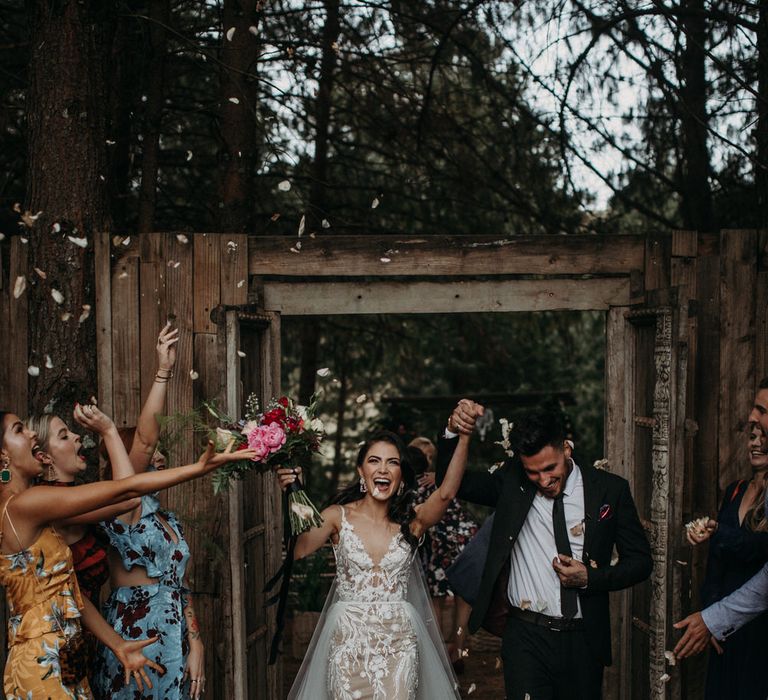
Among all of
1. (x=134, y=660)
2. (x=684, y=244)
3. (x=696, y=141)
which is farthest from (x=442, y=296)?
(x=696, y=141)

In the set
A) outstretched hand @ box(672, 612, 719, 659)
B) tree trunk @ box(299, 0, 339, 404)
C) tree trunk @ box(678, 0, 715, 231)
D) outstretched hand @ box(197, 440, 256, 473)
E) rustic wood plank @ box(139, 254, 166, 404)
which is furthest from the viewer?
tree trunk @ box(299, 0, 339, 404)

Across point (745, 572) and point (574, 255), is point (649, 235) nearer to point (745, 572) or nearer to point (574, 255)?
point (574, 255)

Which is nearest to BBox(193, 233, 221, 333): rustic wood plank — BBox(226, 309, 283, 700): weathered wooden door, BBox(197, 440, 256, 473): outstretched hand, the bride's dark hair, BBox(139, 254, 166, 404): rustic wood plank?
BBox(139, 254, 166, 404): rustic wood plank

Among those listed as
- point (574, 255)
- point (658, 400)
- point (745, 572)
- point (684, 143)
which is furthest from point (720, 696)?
point (684, 143)

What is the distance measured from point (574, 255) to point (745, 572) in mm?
2326

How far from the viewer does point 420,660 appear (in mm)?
4887

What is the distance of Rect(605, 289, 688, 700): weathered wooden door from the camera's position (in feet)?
17.1

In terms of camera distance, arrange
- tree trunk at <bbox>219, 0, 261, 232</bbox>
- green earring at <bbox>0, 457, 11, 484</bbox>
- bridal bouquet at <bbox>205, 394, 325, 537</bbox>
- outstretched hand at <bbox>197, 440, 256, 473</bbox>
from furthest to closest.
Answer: tree trunk at <bbox>219, 0, 261, 232</bbox>, bridal bouquet at <bbox>205, 394, 325, 537</bbox>, green earring at <bbox>0, 457, 11, 484</bbox>, outstretched hand at <bbox>197, 440, 256, 473</bbox>

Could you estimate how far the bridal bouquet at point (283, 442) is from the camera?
4.42 meters

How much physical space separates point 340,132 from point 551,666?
20.4 feet

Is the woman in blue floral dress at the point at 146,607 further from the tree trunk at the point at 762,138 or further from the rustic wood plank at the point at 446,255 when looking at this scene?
the tree trunk at the point at 762,138

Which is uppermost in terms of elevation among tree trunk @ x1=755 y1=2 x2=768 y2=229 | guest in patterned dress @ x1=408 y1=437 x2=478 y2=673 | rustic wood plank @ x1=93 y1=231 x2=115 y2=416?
tree trunk @ x1=755 y1=2 x2=768 y2=229

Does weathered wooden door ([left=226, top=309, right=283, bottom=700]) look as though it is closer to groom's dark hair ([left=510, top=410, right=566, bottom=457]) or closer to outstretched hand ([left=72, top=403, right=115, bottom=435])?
outstretched hand ([left=72, top=403, right=115, bottom=435])

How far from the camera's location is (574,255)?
243 inches
